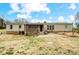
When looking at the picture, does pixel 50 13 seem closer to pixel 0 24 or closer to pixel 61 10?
pixel 61 10

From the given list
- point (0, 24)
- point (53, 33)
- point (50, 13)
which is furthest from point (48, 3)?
point (0, 24)

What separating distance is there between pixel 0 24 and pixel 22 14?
372 millimetres

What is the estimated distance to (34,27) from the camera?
493 cm

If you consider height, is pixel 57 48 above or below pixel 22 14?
below

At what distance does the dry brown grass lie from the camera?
4863 millimetres

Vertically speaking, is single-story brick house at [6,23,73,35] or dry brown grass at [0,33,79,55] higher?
single-story brick house at [6,23,73,35]

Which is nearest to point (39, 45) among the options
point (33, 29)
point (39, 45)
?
point (39, 45)

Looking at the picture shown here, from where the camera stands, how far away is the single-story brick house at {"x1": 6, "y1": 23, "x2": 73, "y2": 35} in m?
4.89

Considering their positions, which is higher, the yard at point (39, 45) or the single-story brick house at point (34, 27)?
the single-story brick house at point (34, 27)

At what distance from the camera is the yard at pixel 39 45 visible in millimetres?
4863

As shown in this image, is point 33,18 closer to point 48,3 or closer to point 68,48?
point 48,3

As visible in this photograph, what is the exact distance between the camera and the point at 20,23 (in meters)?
4.91
